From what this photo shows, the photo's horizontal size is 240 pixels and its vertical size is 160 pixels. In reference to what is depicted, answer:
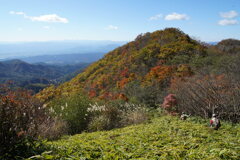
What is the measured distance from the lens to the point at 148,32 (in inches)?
1340

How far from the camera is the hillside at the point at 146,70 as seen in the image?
14719 millimetres

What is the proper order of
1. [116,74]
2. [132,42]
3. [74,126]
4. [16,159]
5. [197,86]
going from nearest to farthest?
1. [16,159]
2. [74,126]
3. [197,86]
4. [116,74]
5. [132,42]

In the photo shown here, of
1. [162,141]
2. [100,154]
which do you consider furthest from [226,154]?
[100,154]

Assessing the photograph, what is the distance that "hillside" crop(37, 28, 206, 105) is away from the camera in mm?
14719

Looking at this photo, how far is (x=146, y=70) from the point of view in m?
20.9

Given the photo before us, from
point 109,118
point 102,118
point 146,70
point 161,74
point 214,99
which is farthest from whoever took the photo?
point 146,70

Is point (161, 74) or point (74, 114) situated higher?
point (161, 74)

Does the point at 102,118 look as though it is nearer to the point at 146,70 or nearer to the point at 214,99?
the point at 214,99

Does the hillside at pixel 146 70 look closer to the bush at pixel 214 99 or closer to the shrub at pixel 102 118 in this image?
the bush at pixel 214 99

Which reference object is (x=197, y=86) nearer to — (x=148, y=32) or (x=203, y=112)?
(x=203, y=112)

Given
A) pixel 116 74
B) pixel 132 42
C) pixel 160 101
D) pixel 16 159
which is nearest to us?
pixel 16 159

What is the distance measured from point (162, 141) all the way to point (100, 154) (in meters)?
1.50

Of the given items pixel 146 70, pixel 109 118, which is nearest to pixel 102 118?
pixel 109 118

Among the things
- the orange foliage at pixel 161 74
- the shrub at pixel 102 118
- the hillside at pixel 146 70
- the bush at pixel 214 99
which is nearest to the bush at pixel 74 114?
the shrub at pixel 102 118
